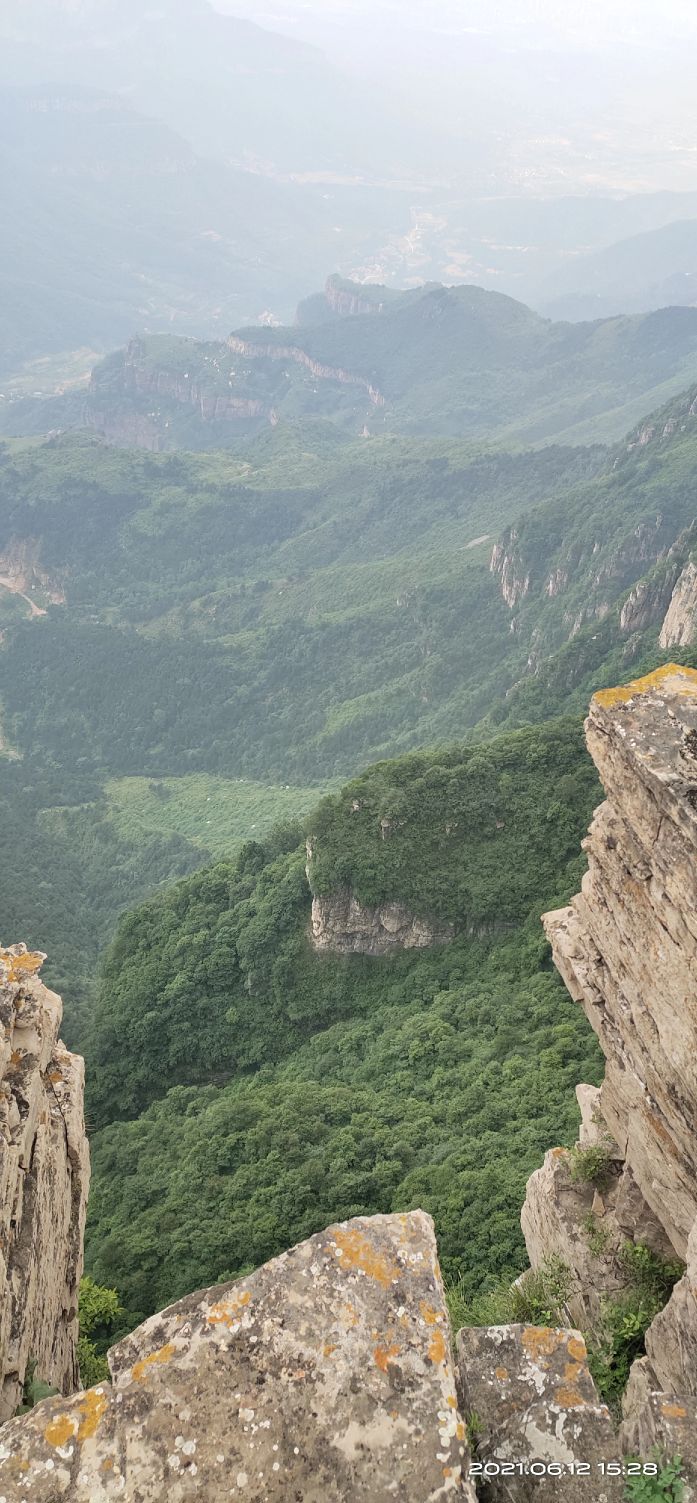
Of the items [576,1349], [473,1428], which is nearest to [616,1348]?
[576,1349]

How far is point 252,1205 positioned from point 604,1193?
18481mm

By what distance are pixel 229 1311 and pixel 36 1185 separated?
30.8 ft

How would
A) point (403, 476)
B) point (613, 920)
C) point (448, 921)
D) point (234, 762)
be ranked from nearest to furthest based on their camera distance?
1. point (613, 920)
2. point (448, 921)
3. point (234, 762)
4. point (403, 476)

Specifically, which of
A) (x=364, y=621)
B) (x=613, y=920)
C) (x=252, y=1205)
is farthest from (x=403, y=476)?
(x=613, y=920)

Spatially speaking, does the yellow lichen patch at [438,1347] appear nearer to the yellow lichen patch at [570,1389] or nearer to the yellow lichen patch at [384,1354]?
the yellow lichen patch at [384,1354]

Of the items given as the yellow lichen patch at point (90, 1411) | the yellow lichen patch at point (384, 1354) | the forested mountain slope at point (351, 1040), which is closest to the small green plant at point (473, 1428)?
the yellow lichen patch at point (384, 1354)

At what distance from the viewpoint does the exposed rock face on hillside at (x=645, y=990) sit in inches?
598

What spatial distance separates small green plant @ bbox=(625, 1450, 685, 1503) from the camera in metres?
9.35

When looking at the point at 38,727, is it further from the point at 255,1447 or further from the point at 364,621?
the point at 255,1447

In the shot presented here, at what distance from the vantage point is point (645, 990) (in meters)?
17.2

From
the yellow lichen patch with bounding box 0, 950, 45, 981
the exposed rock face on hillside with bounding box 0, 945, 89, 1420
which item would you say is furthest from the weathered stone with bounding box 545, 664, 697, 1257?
the yellow lichen patch with bounding box 0, 950, 45, 981

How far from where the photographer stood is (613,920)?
1812cm

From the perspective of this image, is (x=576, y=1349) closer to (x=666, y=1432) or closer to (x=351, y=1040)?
(x=666, y=1432)

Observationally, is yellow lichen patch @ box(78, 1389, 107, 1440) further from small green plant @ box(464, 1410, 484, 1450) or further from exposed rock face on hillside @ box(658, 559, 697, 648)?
exposed rock face on hillside @ box(658, 559, 697, 648)
